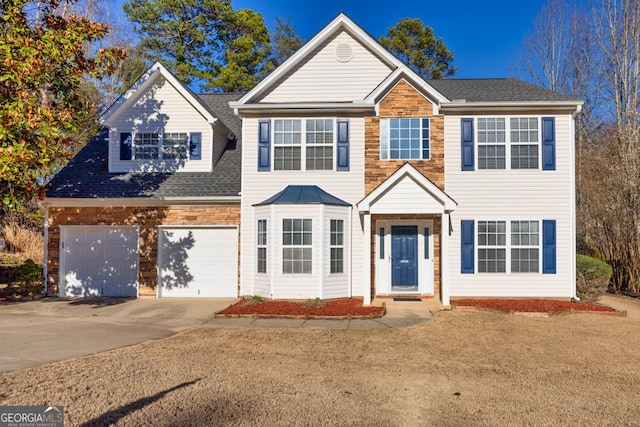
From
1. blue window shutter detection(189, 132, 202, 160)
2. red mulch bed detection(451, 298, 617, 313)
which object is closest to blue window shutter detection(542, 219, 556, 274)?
red mulch bed detection(451, 298, 617, 313)

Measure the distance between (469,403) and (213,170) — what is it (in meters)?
11.7

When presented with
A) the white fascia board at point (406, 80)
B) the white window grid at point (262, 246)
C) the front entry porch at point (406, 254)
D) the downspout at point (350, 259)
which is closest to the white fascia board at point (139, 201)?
the white window grid at point (262, 246)

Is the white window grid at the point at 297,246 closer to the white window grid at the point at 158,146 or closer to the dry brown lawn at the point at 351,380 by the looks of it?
the dry brown lawn at the point at 351,380

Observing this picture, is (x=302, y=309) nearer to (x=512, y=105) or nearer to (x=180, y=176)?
(x=180, y=176)

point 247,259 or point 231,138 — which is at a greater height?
point 231,138

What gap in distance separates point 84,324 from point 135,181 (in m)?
5.56

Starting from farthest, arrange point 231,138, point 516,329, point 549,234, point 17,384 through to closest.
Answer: point 231,138 < point 549,234 < point 516,329 < point 17,384

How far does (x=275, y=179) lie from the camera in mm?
14039

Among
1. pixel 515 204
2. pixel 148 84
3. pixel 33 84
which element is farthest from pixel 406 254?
pixel 33 84

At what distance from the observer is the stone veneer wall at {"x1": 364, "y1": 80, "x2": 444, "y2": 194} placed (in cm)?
1366

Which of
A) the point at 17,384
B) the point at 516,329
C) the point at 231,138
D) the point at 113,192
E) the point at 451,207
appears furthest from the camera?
the point at 231,138

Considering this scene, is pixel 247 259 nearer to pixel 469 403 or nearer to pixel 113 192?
pixel 113 192

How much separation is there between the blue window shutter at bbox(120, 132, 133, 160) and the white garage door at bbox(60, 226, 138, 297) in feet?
8.07

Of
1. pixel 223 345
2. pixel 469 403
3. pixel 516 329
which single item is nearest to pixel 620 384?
pixel 469 403
